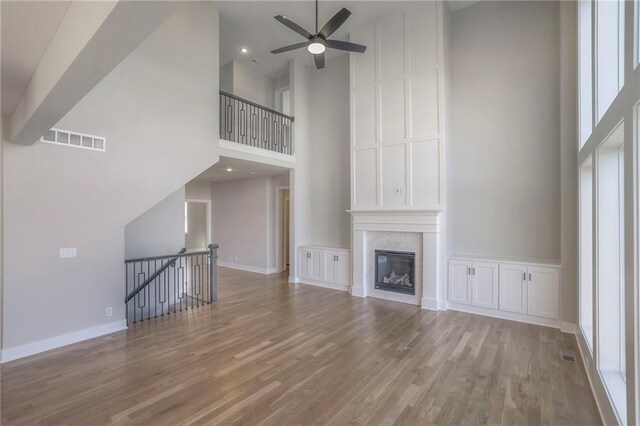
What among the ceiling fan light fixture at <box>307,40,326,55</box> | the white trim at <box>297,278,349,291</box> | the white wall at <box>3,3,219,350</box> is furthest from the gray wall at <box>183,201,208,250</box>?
the ceiling fan light fixture at <box>307,40,326,55</box>

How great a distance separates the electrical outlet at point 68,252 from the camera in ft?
12.0

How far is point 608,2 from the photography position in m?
2.58

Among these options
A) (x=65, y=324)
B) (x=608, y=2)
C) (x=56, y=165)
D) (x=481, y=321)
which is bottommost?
(x=481, y=321)

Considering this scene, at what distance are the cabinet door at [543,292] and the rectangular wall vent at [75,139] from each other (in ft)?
20.7

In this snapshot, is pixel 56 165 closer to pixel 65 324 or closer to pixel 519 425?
pixel 65 324

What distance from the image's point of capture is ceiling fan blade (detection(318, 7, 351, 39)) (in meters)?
3.66

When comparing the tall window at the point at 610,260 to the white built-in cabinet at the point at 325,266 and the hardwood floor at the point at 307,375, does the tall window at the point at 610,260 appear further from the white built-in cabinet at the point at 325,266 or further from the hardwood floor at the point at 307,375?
the white built-in cabinet at the point at 325,266

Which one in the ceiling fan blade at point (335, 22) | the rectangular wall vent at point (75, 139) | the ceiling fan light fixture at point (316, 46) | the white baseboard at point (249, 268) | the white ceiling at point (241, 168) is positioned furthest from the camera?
the white baseboard at point (249, 268)

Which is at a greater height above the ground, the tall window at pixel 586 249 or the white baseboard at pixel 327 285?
the tall window at pixel 586 249

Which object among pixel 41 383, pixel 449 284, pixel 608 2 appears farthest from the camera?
pixel 449 284

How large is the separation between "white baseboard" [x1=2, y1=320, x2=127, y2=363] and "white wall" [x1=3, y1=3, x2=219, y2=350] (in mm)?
52

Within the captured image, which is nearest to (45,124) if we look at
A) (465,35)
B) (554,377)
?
(554,377)

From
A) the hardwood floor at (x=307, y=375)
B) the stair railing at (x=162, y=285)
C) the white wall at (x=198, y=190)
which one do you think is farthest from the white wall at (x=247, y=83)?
the hardwood floor at (x=307, y=375)

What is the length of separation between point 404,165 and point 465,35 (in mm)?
2594
